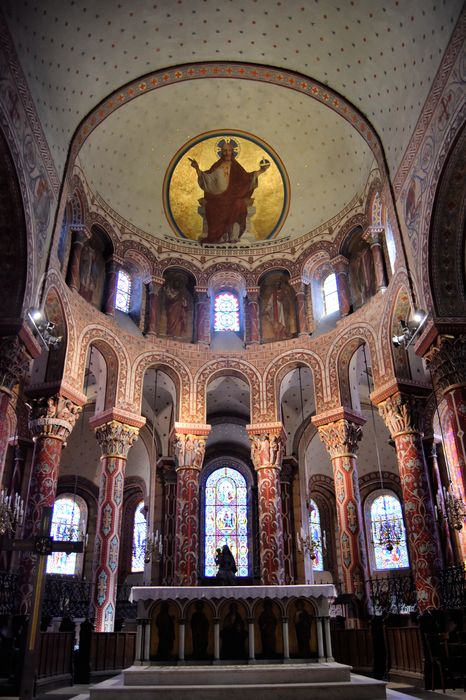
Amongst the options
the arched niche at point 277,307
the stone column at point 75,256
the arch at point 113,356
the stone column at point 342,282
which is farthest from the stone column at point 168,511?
the stone column at point 342,282

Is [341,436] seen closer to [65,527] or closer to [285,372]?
[285,372]

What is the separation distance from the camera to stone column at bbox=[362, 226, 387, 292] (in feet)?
59.8

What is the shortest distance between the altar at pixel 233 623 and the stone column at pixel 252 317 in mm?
10981

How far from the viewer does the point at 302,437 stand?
23.5 metres

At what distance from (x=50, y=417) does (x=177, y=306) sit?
22.7 ft

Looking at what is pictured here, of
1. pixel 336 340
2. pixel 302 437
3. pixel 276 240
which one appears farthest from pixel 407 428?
pixel 276 240

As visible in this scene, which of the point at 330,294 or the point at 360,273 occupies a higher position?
the point at 330,294

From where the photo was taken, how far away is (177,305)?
21.5 metres

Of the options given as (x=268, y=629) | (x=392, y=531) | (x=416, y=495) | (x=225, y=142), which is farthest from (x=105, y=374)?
(x=392, y=531)

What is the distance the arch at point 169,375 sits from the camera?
19.2 meters

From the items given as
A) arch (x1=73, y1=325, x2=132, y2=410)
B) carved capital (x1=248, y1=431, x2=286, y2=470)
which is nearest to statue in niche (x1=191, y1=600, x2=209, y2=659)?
carved capital (x1=248, y1=431, x2=286, y2=470)

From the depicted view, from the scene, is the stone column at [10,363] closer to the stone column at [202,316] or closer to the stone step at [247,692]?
the stone step at [247,692]

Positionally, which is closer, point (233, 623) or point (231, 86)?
point (233, 623)

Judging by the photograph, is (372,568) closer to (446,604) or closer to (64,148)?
(446,604)
